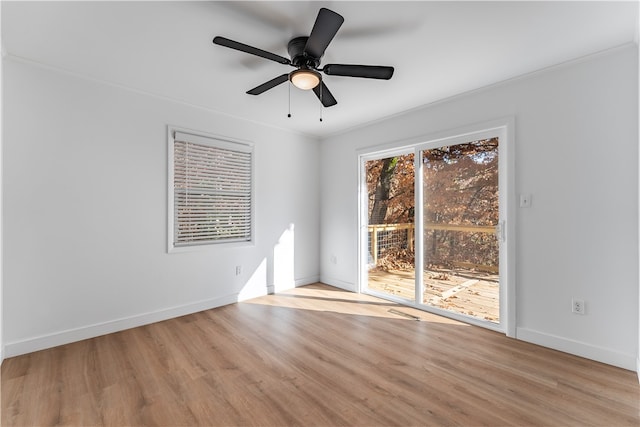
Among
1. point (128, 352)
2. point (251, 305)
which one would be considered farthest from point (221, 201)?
point (128, 352)

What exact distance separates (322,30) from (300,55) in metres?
0.40

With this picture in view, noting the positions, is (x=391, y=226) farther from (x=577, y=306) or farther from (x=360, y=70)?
(x=360, y=70)

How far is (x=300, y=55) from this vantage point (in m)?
2.09

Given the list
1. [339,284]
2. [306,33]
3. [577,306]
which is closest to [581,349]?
[577,306]

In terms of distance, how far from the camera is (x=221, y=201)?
148 inches

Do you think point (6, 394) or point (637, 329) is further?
point (637, 329)

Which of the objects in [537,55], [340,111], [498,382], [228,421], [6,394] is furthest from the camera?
[340,111]

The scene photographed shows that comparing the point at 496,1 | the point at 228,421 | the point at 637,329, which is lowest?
the point at 228,421

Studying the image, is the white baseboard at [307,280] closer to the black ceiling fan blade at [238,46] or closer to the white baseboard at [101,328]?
the white baseboard at [101,328]

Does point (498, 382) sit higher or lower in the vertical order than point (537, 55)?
lower

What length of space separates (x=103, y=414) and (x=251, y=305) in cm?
202

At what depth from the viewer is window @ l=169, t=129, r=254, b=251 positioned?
132 inches

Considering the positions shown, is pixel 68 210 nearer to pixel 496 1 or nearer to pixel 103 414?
pixel 103 414

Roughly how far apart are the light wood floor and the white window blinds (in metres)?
1.13
